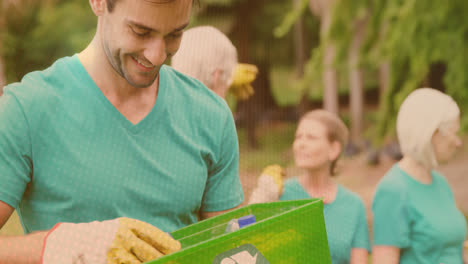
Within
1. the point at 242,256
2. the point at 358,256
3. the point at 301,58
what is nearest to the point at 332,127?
the point at 358,256

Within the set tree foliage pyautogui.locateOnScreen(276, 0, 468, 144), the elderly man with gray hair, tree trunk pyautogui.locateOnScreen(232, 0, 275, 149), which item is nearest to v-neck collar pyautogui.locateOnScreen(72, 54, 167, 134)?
the elderly man with gray hair

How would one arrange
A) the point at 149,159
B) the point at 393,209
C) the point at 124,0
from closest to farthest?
the point at 124,0 < the point at 149,159 < the point at 393,209

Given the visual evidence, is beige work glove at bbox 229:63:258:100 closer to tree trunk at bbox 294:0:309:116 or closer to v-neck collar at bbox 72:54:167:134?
v-neck collar at bbox 72:54:167:134

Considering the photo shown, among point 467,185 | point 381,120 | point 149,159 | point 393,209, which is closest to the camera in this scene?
point 149,159

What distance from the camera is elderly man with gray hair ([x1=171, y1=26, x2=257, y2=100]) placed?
1644mm

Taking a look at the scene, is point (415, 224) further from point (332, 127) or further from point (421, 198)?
point (332, 127)

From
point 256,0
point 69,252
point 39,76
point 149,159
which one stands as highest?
point 256,0

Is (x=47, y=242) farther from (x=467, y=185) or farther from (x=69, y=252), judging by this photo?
(x=467, y=185)

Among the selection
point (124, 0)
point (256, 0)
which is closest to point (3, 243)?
point (124, 0)

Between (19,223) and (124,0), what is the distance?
542 mm

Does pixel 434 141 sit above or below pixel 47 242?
above

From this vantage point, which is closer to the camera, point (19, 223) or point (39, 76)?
point (39, 76)

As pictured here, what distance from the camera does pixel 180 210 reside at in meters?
1.03

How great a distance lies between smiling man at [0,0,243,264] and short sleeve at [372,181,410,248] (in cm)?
94
